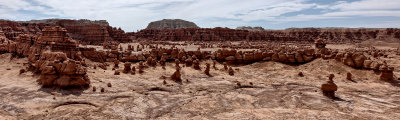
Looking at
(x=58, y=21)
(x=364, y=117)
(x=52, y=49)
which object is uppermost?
(x=58, y=21)

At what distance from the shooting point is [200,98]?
1352 cm

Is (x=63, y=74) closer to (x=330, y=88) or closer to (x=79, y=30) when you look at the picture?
(x=330, y=88)

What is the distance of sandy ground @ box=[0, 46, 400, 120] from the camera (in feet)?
36.0

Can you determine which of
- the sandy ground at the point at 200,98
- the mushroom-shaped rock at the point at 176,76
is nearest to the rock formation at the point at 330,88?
the sandy ground at the point at 200,98

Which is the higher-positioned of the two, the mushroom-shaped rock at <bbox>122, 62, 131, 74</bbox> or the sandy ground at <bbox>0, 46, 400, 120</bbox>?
the mushroom-shaped rock at <bbox>122, 62, 131, 74</bbox>

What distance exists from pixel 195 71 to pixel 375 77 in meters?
13.8

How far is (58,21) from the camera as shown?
2121 inches

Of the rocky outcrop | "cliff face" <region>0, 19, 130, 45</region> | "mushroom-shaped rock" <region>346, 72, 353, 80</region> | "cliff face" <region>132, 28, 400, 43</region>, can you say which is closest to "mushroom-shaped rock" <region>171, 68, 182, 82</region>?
the rocky outcrop

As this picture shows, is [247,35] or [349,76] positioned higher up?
[247,35]

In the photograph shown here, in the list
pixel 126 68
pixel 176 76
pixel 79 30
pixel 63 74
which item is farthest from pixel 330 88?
pixel 79 30

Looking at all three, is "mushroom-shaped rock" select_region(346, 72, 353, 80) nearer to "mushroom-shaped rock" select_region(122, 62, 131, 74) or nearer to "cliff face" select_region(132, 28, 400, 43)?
"mushroom-shaped rock" select_region(122, 62, 131, 74)

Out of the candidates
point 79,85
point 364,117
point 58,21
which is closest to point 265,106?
point 364,117

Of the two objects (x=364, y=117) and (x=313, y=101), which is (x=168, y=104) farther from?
(x=364, y=117)

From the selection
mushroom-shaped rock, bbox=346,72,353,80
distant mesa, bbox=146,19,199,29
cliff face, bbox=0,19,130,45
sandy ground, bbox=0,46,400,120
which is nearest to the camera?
sandy ground, bbox=0,46,400,120
